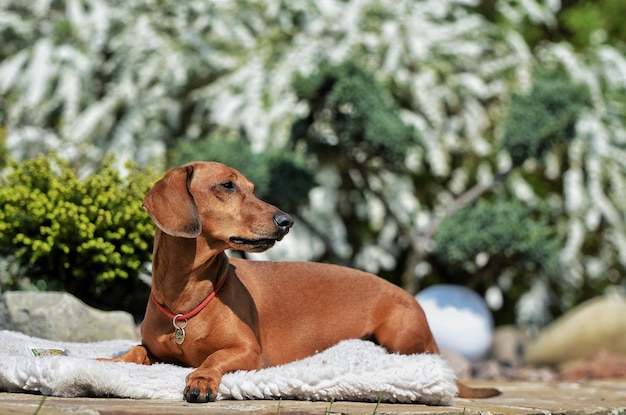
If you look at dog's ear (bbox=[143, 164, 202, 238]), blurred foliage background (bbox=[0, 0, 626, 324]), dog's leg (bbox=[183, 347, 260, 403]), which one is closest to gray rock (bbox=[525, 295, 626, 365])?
blurred foliage background (bbox=[0, 0, 626, 324])

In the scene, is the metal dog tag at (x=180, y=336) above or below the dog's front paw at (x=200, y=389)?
below

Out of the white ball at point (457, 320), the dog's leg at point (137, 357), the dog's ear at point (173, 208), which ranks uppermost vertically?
the dog's ear at point (173, 208)

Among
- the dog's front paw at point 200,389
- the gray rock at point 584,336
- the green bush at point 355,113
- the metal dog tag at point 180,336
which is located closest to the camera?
the dog's front paw at point 200,389

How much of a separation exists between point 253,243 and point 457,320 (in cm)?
363

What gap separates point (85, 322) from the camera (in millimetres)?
4094

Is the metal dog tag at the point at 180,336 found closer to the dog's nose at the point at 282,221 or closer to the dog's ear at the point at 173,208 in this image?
the dog's ear at the point at 173,208

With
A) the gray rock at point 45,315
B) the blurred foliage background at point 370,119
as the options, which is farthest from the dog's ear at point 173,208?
the blurred foliage background at point 370,119

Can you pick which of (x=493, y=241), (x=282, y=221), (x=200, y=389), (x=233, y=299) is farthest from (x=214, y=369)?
(x=493, y=241)

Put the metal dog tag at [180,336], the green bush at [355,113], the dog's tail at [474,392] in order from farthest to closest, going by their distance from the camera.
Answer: the green bush at [355,113]
the dog's tail at [474,392]
the metal dog tag at [180,336]

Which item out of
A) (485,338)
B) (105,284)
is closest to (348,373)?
(105,284)

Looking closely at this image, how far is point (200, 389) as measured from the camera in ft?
8.83

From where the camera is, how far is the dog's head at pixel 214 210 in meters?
3.00

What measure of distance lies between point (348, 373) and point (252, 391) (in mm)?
355

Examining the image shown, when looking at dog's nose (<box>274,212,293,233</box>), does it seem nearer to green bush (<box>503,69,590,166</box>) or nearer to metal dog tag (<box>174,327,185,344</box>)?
metal dog tag (<box>174,327,185,344</box>)
